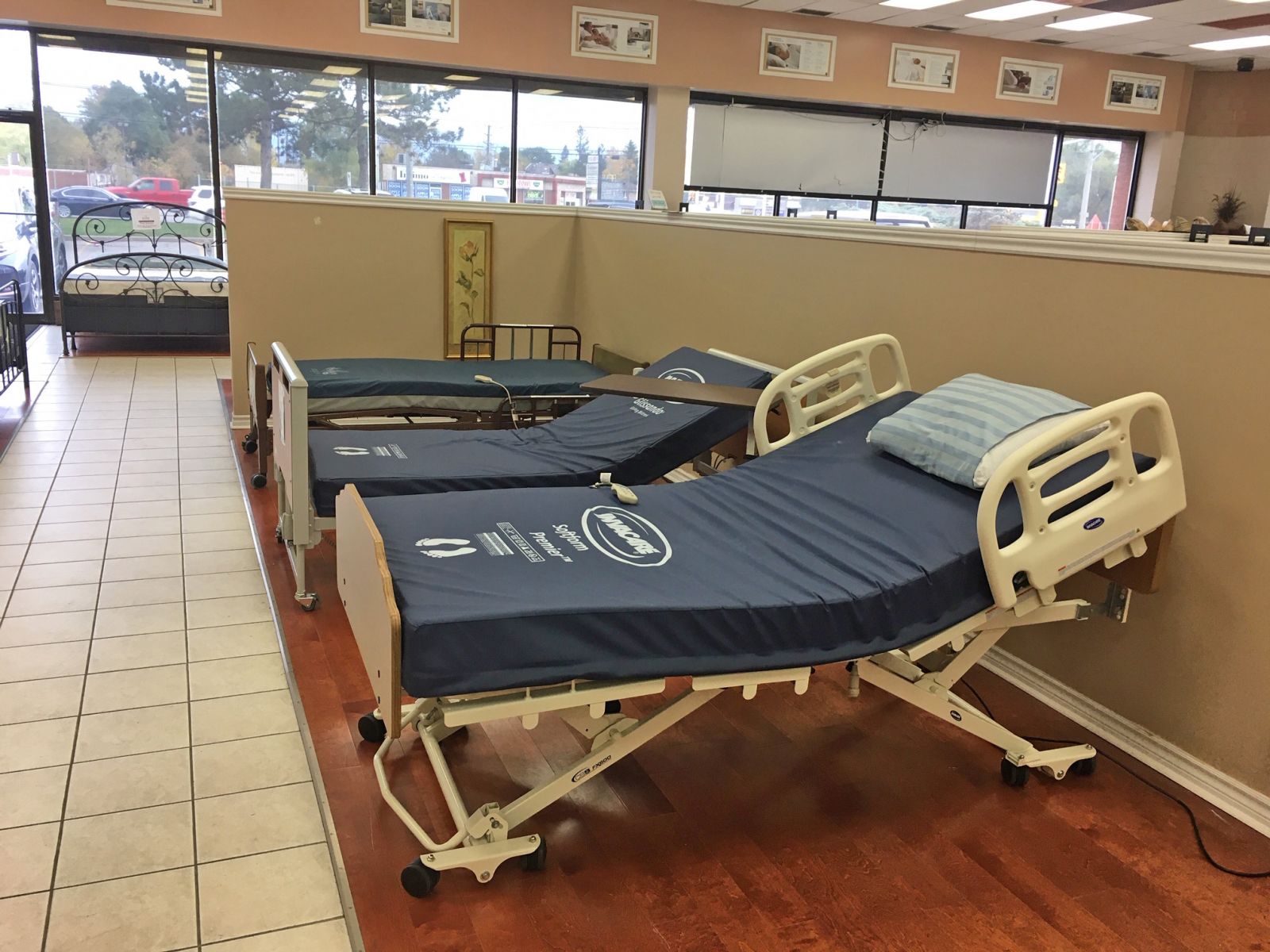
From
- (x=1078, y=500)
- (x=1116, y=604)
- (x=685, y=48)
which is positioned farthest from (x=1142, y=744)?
(x=685, y=48)

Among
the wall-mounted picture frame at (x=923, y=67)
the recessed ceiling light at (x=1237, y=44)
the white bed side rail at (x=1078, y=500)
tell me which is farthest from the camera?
the wall-mounted picture frame at (x=923, y=67)

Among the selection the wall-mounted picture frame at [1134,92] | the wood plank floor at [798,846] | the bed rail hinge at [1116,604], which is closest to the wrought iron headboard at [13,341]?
the wood plank floor at [798,846]

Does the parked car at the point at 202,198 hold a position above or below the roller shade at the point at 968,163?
below

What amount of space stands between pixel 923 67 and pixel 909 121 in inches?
20.7

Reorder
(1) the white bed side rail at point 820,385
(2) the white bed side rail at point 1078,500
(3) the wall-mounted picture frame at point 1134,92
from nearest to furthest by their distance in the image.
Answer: (2) the white bed side rail at point 1078,500, (1) the white bed side rail at point 820,385, (3) the wall-mounted picture frame at point 1134,92

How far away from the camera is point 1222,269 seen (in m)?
2.40

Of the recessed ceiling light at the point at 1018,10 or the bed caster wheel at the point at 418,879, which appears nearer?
the bed caster wheel at the point at 418,879

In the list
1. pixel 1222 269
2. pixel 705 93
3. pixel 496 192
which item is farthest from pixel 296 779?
pixel 705 93

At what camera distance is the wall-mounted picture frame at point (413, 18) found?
8016 mm

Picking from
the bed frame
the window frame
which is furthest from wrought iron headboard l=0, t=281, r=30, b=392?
the window frame

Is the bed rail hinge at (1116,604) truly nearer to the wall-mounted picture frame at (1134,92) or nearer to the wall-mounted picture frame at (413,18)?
the wall-mounted picture frame at (413,18)

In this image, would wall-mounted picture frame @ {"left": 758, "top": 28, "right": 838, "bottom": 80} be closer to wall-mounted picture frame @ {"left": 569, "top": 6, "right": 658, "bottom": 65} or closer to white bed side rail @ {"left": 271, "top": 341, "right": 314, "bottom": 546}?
wall-mounted picture frame @ {"left": 569, "top": 6, "right": 658, "bottom": 65}

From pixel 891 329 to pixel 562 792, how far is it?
2.11 meters

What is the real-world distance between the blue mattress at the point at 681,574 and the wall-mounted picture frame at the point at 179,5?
683 cm
